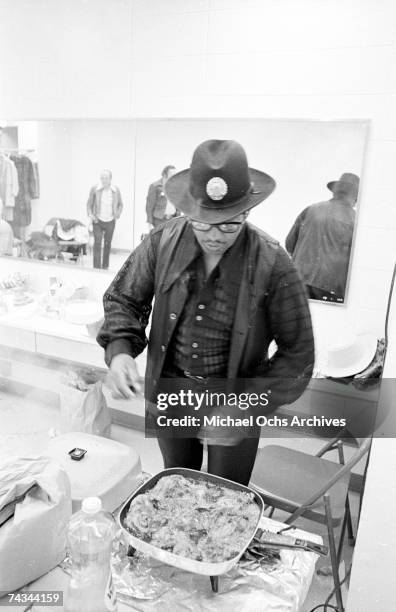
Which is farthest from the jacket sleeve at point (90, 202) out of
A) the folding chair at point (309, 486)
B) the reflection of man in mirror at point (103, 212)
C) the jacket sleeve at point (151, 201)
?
the folding chair at point (309, 486)

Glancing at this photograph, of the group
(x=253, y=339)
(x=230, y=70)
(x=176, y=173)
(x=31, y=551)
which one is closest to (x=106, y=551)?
(x=31, y=551)

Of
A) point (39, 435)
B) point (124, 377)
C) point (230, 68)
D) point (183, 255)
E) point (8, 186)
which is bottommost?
point (39, 435)

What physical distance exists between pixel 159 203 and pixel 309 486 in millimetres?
764

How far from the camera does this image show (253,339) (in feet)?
2.64

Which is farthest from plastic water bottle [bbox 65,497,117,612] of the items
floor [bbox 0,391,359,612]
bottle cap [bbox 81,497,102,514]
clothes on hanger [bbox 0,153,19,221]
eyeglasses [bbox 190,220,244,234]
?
clothes on hanger [bbox 0,153,19,221]

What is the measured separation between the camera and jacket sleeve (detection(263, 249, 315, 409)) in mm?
783

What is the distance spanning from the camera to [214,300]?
0.80 meters

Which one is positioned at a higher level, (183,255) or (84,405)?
(183,255)

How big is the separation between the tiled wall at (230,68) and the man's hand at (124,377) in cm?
39

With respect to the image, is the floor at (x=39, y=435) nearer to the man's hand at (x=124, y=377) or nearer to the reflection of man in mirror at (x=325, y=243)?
the man's hand at (x=124, y=377)

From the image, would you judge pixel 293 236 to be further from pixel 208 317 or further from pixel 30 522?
pixel 30 522

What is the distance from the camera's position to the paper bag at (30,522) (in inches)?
27.2

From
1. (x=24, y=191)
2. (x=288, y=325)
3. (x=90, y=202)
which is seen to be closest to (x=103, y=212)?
(x=90, y=202)

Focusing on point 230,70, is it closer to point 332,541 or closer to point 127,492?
point 127,492
